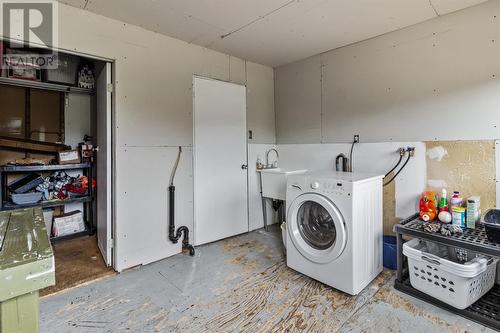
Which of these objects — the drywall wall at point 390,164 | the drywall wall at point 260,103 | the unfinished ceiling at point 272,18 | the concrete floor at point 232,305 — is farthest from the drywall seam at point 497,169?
the drywall wall at point 260,103

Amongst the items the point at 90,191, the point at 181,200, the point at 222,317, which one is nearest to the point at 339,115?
the point at 181,200

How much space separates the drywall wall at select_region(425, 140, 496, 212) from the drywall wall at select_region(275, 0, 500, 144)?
77mm

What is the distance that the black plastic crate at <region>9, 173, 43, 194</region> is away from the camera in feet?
9.00

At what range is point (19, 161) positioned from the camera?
2.71 metres

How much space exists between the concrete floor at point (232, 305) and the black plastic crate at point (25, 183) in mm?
1397

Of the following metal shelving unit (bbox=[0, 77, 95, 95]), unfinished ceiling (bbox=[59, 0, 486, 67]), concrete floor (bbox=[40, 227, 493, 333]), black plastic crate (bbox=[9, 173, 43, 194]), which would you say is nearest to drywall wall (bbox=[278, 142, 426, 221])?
concrete floor (bbox=[40, 227, 493, 333])

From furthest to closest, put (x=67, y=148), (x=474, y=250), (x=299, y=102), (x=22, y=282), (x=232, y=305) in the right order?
1. (x=299, y=102)
2. (x=67, y=148)
3. (x=232, y=305)
4. (x=474, y=250)
5. (x=22, y=282)

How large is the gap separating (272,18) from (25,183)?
3088 millimetres

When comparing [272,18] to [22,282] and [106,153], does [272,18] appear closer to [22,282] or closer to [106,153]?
[106,153]

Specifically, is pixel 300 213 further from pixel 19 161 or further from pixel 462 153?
pixel 19 161

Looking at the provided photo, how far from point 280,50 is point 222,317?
277 cm

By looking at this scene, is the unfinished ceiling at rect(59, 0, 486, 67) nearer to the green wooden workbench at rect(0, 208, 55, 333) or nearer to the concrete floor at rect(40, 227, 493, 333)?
the green wooden workbench at rect(0, 208, 55, 333)

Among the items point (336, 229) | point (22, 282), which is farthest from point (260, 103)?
point (22, 282)

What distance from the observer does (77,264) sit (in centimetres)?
254
